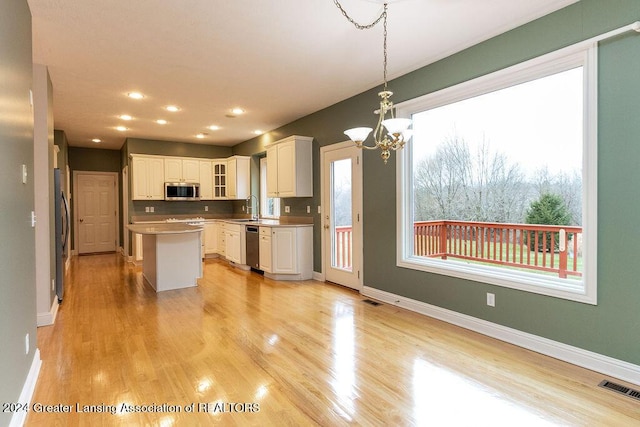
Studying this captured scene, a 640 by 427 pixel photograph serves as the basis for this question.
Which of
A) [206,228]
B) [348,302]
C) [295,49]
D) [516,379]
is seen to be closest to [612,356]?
[516,379]

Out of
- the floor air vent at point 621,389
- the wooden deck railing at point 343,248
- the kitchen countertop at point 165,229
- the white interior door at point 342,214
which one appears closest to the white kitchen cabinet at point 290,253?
the white interior door at point 342,214

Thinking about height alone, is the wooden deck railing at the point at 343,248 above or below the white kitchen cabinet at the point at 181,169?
below

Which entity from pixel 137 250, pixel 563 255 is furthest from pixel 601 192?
pixel 137 250

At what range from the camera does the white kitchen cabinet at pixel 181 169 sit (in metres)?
7.78

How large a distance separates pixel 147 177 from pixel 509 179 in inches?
271

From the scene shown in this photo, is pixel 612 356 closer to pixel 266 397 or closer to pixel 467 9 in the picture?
pixel 266 397

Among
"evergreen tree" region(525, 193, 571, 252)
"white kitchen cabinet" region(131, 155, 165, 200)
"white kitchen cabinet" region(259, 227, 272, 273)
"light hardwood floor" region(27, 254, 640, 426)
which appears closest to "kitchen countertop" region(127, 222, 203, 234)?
"light hardwood floor" region(27, 254, 640, 426)

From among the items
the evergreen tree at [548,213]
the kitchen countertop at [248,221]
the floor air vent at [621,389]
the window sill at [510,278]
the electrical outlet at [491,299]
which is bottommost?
the floor air vent at [621,389]

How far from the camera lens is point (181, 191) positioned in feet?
25.8

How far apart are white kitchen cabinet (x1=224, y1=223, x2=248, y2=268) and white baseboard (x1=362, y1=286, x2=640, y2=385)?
139 inches

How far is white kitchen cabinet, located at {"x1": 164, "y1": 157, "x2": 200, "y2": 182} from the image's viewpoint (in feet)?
25.5

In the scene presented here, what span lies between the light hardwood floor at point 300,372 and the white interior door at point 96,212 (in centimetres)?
553

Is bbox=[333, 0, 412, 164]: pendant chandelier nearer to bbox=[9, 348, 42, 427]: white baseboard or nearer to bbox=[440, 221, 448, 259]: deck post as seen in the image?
bbox=[440, 221, 448, 259]: deck post

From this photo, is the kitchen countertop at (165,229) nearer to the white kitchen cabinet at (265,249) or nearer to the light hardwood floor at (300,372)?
the light hardwood floor at (300,372)
